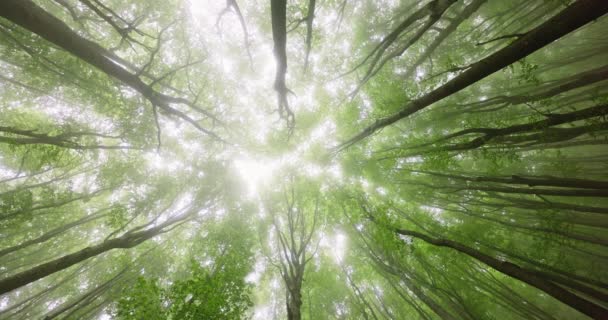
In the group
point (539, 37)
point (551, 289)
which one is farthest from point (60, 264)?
point (539, 37)

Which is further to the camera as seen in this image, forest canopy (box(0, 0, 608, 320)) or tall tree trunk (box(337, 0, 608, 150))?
forest canopy (box(0, 0, 608, 320))

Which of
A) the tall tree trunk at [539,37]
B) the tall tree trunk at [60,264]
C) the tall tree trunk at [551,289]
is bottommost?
the tall tree trunk at [551,289]

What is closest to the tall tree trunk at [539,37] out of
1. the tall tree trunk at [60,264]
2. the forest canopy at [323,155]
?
the forest canopy at [323,155]

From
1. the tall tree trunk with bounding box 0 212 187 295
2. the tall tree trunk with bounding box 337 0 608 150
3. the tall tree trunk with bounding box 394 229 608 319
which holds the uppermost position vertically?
the tall tree trunk with bounding box 337 0 608 150

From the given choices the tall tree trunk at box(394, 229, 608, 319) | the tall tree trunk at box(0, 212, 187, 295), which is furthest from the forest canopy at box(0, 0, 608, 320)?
the tall tree trunk at box(394, 229, 608, 319)

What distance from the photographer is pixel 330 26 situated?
7219 mm

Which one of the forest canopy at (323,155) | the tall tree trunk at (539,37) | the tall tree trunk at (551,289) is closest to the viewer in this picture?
the tall tree trunk at (539,37)

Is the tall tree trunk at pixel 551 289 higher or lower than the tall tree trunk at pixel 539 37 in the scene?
lower

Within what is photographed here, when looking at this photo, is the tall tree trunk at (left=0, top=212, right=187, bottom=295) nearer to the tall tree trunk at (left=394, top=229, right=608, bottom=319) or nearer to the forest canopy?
the forest canopy

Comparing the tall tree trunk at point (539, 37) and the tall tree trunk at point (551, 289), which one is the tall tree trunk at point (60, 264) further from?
the tall tree trunk at point (539, 37)

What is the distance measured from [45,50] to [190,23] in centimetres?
334

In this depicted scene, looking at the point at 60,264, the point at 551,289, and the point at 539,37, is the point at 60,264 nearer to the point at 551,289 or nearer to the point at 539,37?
the point at 551,289

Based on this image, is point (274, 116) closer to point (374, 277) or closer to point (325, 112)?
point (325, 112)

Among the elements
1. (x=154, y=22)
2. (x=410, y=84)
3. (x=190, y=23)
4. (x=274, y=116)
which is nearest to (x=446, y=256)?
(x=410, y=84)
